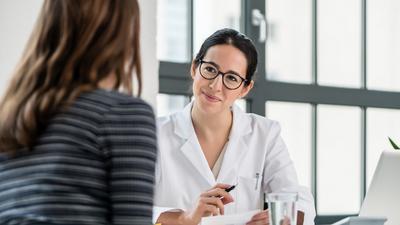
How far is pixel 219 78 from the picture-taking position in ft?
8.70

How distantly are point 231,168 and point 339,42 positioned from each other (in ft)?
5.47

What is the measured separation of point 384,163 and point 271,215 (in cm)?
62

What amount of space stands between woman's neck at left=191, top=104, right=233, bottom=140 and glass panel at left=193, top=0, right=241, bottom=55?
963mm

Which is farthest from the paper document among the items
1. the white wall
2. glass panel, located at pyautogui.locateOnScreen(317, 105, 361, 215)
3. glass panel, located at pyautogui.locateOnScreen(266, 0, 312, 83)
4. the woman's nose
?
glass panel, located at pyautogui.locateOnScreen(317, 105, 361, 215)

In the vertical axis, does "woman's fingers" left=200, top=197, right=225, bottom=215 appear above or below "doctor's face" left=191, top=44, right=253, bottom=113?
below

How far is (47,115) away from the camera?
1157mm

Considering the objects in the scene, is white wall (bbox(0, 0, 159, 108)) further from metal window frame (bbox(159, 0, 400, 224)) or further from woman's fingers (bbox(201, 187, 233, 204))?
woman's fingers (bbox(201, 187, 233, 204))

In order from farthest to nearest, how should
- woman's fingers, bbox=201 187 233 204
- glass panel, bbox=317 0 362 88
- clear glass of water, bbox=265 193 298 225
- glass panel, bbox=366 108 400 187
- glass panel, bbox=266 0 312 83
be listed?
1. glass panel, bbox=366 108 400 187
2. glass panel, bbox=317 0 362 88
3. glass panel, bbox=266 0 312 83
4. woman's fingers, bbox=201 187 233 204
5. clear glass of water, bbox=265 193 298 225

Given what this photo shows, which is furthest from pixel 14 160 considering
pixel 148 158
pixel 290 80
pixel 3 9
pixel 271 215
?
pixel 290 80

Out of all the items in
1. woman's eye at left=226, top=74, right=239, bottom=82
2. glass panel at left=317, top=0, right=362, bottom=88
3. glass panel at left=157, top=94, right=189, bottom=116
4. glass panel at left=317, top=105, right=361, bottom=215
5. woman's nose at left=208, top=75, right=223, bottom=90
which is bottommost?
glass panel at left=317, top=105, right=361, bottom=215

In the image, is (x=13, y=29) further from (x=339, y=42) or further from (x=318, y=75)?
(x=339, y=42)

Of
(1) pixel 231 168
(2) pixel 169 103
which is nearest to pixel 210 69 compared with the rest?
(1) pixel 231 168

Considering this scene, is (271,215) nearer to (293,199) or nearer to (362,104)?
(293,199)

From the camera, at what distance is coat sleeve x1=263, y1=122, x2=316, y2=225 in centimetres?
252
